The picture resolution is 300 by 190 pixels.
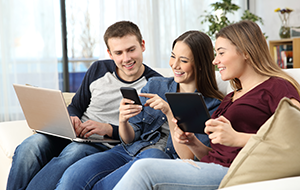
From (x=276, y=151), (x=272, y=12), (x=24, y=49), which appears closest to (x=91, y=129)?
(x=276, y=151)

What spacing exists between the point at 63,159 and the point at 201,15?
9.69 ft

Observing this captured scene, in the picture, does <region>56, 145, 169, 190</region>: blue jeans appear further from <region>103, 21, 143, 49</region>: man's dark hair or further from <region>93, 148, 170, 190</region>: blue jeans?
<region>103, 21, 143, 49</region>: man's dark hair

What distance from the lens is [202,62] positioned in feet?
4.80

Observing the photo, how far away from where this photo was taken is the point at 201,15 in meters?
3.88

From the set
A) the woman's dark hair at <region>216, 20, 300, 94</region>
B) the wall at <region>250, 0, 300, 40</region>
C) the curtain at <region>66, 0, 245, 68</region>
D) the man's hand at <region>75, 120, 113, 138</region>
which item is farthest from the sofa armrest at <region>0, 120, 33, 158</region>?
the wall at <region>250, 0, 300, 40</region>

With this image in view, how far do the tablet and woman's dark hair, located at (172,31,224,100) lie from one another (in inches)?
14.0

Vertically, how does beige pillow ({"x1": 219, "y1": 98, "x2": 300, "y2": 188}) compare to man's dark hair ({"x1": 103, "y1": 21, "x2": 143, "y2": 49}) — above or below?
below

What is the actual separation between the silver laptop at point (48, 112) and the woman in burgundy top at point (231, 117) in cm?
52

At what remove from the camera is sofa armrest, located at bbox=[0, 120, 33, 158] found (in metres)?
1.64

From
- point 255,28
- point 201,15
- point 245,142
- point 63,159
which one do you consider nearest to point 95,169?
point 63,159

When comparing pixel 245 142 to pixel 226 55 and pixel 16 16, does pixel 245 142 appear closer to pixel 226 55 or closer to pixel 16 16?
pixel 226 55

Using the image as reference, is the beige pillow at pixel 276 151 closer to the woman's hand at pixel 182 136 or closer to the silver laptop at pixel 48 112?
the woman's hand at pixel 182 136

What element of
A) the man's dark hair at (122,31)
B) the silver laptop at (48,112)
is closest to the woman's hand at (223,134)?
the silver laptop at (48,112)

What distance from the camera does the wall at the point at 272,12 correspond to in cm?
389
